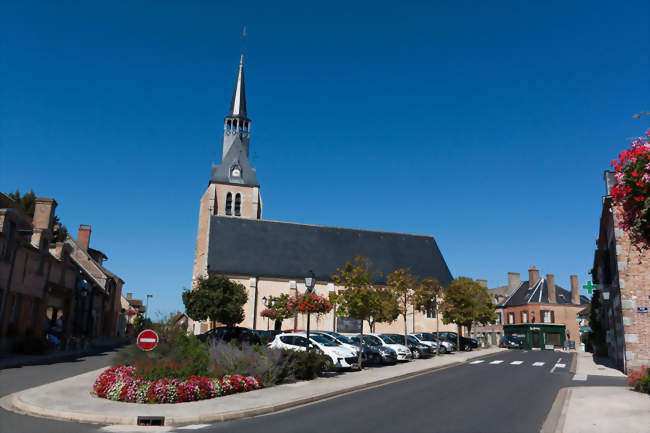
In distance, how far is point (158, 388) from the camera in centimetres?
1109

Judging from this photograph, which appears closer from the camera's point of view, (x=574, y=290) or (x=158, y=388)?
(x=158, y=388)

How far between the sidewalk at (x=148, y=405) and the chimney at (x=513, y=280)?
6156 centimetres

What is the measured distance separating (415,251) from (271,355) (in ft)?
141

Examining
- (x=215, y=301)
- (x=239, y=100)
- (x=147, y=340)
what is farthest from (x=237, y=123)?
(x=147, y=340)

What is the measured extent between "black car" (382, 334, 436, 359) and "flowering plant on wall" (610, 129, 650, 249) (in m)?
22.5

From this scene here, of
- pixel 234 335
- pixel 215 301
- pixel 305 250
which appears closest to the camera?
pixel 234 335

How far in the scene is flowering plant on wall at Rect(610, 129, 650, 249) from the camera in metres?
6.64

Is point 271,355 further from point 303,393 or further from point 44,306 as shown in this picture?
point 44,306

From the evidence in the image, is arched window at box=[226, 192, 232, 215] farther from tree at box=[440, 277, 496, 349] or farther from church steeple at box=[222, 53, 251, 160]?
tree at box=[440, 277, 496, 349]

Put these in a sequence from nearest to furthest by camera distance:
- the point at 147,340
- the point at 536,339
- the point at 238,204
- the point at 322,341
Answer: the point at 147,340 → the point at 322,341 → the point at 238,204 → the point at 536,339

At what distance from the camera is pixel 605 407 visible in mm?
10688

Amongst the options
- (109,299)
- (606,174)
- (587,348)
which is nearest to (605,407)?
(606,174)

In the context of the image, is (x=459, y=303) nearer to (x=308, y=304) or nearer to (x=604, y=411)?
(x=308, y=304)

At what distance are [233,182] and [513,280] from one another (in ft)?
144
